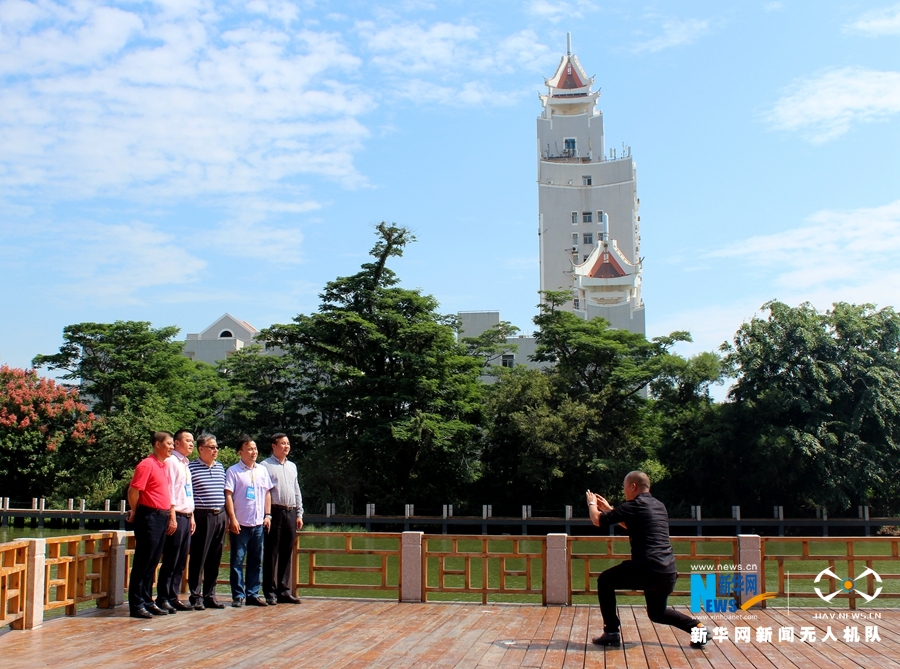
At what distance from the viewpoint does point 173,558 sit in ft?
23.3

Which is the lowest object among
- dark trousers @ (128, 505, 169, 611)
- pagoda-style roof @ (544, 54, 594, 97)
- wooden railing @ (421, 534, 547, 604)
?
wooden railing @ (421, 534, 547, 604)

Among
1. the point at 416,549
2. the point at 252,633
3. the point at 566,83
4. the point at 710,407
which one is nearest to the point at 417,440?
the point at 710,407

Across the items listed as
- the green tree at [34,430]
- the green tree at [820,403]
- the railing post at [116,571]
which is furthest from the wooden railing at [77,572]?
the green tree at [34,430]

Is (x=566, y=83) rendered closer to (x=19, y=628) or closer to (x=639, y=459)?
(x=639, y=459)

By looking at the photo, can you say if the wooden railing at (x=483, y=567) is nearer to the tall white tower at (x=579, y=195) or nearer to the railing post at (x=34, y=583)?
the railing post at (x=34, y=583)

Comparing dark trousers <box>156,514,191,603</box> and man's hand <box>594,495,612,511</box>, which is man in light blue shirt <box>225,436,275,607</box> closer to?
dark trousers <box>156,514,191,603</box>

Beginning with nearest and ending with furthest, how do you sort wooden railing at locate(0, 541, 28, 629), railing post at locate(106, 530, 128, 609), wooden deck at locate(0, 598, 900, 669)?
wooden deck at locate(0, 598, 900, 669) < wooden railing at locate(0, 541, 28, 629) < railing post at locate(106, 530, 128, 609)

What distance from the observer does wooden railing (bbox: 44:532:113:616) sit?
6.68 meters

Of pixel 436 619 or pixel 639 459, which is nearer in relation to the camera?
pixel 436 619

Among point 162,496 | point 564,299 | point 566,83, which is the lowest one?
point 162,496

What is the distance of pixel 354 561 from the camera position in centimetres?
2061

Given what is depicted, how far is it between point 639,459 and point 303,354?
1368 centimetres

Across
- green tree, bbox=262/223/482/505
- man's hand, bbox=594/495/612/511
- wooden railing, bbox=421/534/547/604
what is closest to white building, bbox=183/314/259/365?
green tree, bbox=262/223/482/505

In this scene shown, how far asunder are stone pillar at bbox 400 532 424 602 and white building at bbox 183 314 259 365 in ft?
114
